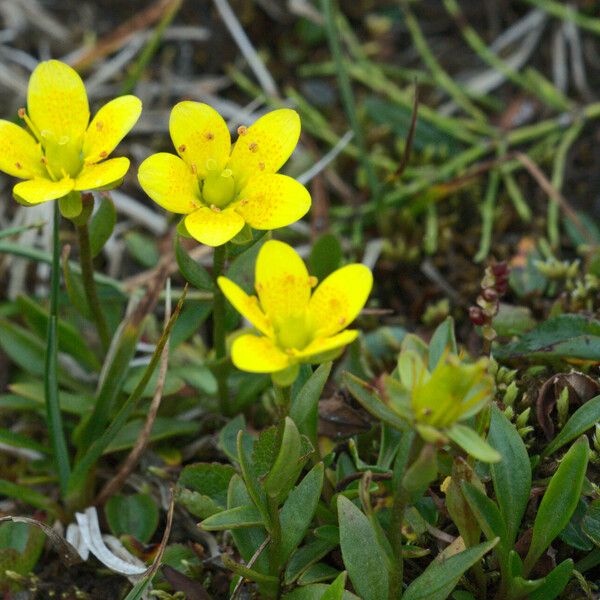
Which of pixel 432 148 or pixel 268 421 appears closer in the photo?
pixel 268 421

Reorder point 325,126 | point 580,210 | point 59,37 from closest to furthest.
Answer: point 580,210, point 325,126, point 59,37

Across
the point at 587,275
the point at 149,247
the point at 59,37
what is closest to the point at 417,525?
the point at 587,275

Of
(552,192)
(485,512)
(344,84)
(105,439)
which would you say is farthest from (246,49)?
(485,512)

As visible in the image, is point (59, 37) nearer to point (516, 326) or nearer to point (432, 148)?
point (432, 148)

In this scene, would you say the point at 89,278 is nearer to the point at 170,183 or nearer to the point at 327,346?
the point at 170,183

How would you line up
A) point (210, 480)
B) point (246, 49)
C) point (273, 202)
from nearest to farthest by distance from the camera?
point (273, 202)
point (210, 480)
point (246, 49)

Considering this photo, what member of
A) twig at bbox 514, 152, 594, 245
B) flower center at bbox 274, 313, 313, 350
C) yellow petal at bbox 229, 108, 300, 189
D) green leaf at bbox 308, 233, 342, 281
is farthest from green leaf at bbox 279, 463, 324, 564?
twig at bbox 514, 152, 594, 245

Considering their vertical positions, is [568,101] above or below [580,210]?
above
